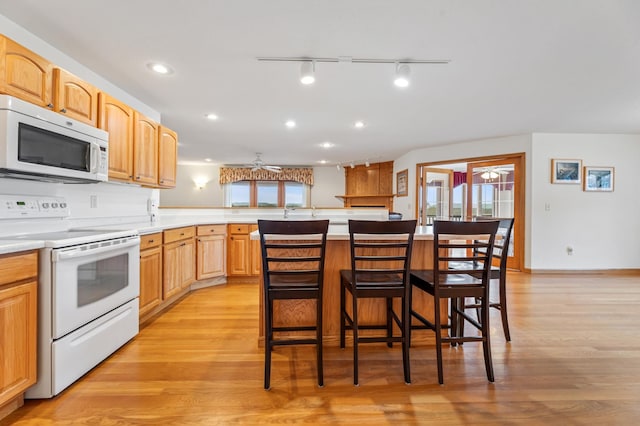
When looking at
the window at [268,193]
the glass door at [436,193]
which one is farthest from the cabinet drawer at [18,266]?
the window at [268,193]

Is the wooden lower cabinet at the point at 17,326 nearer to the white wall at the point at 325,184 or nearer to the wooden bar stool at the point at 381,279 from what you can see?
the wooden bar stool at the point at 381,279

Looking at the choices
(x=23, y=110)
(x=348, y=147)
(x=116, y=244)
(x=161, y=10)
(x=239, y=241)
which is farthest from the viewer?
(x=348, y=147)

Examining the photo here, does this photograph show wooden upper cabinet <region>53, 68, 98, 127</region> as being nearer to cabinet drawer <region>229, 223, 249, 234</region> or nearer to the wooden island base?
the wooden island base

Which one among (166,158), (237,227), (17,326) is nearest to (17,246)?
(17,326)

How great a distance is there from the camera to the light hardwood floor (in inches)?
57.5

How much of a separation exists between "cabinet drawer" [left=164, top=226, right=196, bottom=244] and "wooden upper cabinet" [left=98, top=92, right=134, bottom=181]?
0.62 m

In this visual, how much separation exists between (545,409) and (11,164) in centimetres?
311

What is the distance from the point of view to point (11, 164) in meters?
1.58

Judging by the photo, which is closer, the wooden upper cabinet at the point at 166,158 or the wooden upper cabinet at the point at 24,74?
the wooden upper cabinet at the point at 24,74

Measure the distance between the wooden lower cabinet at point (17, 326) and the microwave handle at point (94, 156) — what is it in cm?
82

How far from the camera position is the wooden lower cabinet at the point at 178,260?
2.86 metres

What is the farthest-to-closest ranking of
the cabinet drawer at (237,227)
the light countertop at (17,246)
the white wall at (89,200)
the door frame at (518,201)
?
1. the door frame at (518,201)
2. the cabinet drawer at (237,227)
3. the white wall at (89,200)
4. the light countertop at (17,246)

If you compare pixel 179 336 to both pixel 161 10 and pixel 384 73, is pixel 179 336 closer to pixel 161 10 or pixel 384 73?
pixel 161 10

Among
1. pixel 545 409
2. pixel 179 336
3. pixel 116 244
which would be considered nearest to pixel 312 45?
pixel 116 244
